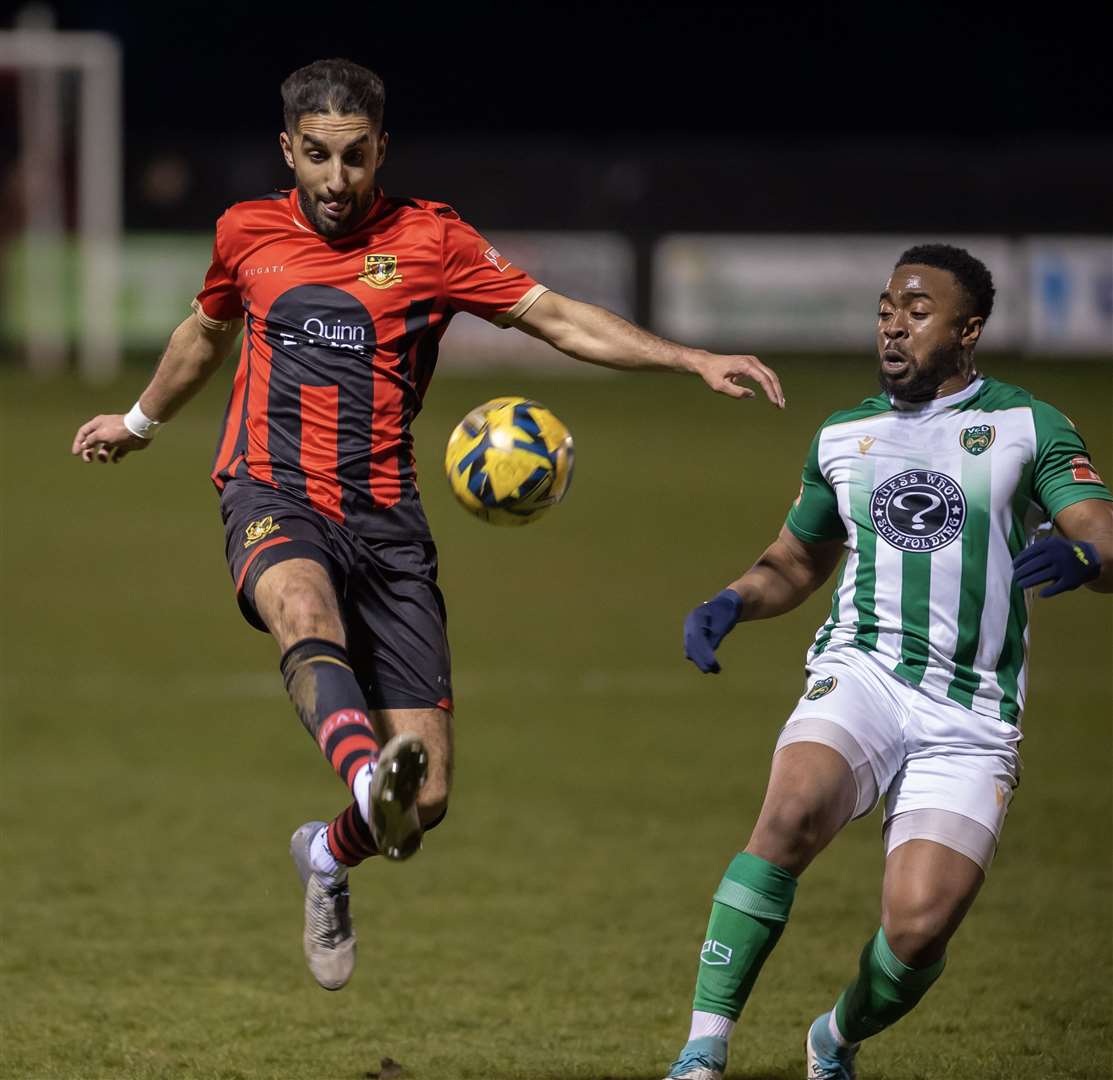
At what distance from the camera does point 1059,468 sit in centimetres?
435

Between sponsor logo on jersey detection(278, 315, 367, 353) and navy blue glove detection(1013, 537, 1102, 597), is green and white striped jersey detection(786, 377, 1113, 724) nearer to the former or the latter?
navy blue glove detection(1013, 537, 1102, 597)

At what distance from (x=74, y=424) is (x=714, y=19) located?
71.0 feet

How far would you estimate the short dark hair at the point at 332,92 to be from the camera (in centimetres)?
486

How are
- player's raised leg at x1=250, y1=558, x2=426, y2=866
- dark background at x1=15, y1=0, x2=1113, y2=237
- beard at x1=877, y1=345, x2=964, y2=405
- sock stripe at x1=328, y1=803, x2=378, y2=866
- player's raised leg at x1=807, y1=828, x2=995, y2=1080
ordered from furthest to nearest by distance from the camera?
dark background at x1=15, y1=0, x2=1113, y2=237 < sock stripe at x1=328, y1=803, x2=378, y2=866 < beard at x1=877, y1=345, x2=964, y2=405 < player's raised leg at x1=807, y1=828, x2=995, y2=1080 < player's raised leg at x1=250, y1=558, x2=426, y2=866

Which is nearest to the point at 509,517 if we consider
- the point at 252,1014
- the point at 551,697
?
the point at 252,1014

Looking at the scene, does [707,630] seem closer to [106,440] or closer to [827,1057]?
[827,1057]

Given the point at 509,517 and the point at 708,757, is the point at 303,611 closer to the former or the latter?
the point at 509,517

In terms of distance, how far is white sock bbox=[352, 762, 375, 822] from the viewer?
13.7 ft

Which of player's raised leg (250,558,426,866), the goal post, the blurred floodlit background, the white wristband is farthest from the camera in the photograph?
the blurred floodlit background

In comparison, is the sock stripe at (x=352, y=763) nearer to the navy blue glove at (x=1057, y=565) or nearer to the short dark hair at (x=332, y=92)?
the navy blue glove at (x=1057, y=565)

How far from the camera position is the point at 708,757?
939 centimetres

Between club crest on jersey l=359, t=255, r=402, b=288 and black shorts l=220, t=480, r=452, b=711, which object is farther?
club crest on jersey l=359, t=255, r=402, b=288

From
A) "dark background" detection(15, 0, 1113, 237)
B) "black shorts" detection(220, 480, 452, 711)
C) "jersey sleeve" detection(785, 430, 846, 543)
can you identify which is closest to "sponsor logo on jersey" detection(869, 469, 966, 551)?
"jersey sleeve" detection(785, 430, 846, 543)

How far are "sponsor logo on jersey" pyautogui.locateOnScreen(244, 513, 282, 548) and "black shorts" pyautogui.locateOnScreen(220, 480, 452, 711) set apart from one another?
0.6 inches
